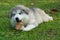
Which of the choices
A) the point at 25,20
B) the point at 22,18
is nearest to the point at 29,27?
the point at 25,20

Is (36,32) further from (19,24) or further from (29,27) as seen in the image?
(19,24)

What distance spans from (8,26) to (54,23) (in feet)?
4.64

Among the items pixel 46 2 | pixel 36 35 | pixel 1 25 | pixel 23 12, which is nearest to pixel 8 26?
pixel 1 25

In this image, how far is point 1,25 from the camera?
8.48m

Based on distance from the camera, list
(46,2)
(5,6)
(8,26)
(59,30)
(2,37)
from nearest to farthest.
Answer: (2,37)
(59,30)
(8,26)
(5,6)
(46,2)

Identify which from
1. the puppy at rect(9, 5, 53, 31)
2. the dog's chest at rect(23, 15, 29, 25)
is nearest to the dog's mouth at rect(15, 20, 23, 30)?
the puppy at rect(9, 5, 53, 31)

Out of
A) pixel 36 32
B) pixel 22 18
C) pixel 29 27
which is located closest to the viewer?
pixel 36 32

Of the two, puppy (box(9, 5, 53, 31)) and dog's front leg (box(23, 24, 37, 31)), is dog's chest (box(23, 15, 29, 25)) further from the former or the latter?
dog's front leg (box(23, 24, 37, 31))

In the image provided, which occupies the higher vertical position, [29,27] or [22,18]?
[22,18]

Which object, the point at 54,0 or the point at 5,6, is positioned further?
the point at 54,0

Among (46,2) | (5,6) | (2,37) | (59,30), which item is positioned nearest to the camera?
(2,37)

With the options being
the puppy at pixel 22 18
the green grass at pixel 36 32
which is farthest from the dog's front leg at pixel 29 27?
the green grass at pixel 36 32

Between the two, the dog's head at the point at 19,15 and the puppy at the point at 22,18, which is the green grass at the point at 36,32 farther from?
the dog's head at the point at 19,15

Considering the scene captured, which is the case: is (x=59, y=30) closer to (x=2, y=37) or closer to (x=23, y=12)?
(x=23, y=12)
